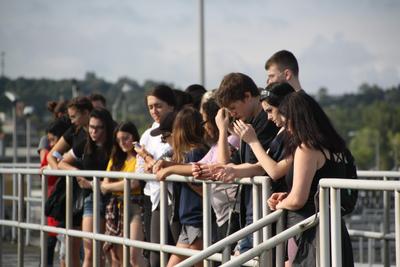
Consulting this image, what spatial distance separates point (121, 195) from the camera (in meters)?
10.2

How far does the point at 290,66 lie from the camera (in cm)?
892

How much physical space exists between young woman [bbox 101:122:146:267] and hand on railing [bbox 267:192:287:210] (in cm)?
A: 256

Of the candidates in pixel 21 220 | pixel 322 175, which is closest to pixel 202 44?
pixel 21 220

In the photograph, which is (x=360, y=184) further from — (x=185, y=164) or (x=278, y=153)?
(x=185, y=164)

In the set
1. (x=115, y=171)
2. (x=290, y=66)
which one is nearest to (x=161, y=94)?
(x=115, y=171)

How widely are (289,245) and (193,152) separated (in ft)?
6.40

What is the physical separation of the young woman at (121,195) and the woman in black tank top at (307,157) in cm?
286

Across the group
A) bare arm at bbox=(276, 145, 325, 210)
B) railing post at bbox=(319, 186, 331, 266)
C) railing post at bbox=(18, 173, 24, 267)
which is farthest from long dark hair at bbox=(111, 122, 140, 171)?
railing post at bbox=(319, 186, 331, 266)

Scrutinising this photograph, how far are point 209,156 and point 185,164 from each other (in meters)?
0.23

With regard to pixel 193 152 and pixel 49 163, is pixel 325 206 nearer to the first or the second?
pixel 193 152

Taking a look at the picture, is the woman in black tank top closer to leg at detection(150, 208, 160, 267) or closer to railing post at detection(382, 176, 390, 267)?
leg at detection(150, 208, 160, 267)

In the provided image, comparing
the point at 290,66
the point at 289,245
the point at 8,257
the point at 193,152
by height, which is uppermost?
the point at 290,66

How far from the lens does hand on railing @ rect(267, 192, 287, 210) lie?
7.17 m

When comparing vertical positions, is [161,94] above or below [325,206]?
Result: above
